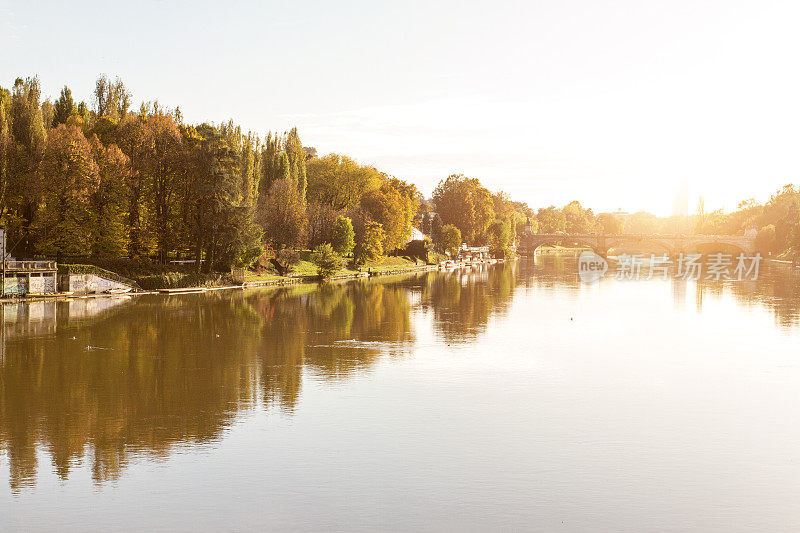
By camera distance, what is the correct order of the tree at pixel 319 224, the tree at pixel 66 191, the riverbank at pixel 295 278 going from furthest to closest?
the tree at pixel 319 224, the tree at pixel 66 191, the riverbank at pixel 295 278

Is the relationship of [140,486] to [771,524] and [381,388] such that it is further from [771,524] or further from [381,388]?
[771,524]

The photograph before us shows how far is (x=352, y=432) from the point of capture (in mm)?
29406

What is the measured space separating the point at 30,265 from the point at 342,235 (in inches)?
2298

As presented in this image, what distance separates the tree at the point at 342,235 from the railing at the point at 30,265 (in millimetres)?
54714

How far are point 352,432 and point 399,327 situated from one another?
3315 cm

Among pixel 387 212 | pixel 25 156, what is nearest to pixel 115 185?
pixel 25 156

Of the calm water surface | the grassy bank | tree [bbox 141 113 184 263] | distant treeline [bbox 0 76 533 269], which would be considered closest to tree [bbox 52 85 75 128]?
distant treeline [bbox 0 76 533 269]

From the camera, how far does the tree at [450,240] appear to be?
622 feet

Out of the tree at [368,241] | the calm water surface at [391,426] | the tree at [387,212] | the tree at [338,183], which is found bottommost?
the calm water surface at [391,426]

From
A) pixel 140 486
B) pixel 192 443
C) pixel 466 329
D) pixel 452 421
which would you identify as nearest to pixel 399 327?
pixel 466 329

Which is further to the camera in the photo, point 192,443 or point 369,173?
point 369,173

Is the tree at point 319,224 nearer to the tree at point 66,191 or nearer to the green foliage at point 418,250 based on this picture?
the green foliage at point 418,250

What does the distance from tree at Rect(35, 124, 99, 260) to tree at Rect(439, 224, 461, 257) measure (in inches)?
4664

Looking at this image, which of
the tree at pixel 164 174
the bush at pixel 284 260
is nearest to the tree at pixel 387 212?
the bush at pixel 284 260
